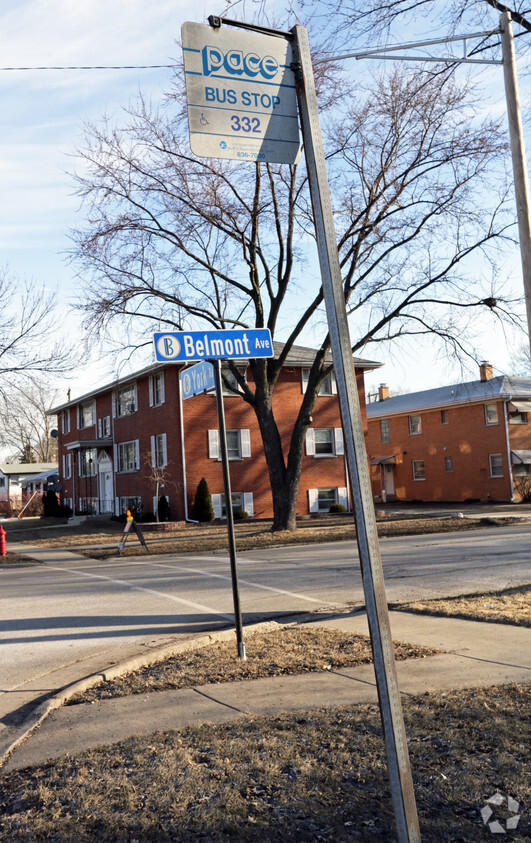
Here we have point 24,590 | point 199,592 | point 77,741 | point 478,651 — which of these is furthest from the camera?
point 24,590

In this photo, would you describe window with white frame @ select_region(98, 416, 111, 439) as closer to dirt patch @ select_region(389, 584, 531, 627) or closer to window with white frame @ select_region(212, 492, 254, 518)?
window with white frame @ select_region(212, 492, 254, 518)

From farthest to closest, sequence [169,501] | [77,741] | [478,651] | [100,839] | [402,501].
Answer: [402,501] → [169,501] → [478,651] → [77,741] → [100,839]

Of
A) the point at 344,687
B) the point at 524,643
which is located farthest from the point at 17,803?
the point at 524,643

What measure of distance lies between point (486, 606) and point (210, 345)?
512cm

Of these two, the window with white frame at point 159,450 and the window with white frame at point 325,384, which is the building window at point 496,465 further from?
the window with white frame at point 159,450

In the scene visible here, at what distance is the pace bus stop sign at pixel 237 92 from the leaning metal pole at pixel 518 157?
2867mm

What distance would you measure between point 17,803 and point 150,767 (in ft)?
2.33

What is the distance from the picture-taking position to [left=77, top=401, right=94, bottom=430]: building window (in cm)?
4525

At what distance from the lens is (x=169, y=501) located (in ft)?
111

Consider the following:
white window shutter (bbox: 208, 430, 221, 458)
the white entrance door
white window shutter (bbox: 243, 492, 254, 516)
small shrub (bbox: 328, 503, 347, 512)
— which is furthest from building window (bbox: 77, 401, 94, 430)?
the white entrance door

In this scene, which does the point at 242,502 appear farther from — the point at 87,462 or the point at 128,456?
the point at 87,462

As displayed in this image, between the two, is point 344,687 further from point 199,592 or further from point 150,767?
point 199,592

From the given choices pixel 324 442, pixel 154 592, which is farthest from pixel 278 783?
pixel 324 442

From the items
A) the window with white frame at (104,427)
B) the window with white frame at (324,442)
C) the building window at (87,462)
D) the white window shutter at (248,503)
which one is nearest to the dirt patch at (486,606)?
the white window shutter at (248,503)
